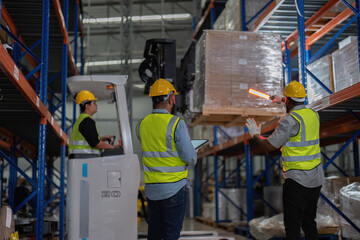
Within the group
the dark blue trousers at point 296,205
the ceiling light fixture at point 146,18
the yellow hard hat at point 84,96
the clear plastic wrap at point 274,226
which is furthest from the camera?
the ceiling light fixture at point 146,18

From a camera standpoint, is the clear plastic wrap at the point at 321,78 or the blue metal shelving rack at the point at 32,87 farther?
the clear plastic wrap at the point at 321,78

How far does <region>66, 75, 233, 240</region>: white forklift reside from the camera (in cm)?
500

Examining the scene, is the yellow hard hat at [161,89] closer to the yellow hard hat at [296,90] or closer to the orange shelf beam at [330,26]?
the yellow hard hat at [296,90]

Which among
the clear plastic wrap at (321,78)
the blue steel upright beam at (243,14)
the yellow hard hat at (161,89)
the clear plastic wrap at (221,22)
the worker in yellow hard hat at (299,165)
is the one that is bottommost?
the worker in yellow hard hat at (299,165)

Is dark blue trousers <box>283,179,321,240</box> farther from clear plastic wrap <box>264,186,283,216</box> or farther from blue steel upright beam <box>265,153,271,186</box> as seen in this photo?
blue steel upright beam <box>265,153,271,186</box>

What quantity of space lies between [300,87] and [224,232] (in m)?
6.91

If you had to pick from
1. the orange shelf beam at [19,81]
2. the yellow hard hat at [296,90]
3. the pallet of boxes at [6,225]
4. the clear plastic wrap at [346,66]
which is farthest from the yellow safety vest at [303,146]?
the pallet of boxes at [6,225]

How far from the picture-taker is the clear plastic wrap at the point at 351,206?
6352 mm

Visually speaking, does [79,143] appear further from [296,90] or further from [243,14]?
[243,14]

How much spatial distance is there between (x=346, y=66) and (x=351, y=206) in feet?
6.37

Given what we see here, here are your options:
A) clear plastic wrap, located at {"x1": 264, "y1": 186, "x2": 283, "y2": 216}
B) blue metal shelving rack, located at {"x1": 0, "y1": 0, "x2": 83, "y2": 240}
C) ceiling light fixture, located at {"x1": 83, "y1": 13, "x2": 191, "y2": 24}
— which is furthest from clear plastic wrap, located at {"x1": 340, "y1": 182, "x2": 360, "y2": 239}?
ceiling light fixture, located at {"x1": 83, "y1": 13, "x2": 191, "y2": 24}

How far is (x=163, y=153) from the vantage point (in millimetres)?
3793

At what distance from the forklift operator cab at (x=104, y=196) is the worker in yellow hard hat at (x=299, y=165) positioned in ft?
5.28

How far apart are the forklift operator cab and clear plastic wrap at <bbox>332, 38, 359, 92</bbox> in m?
3.16
